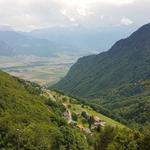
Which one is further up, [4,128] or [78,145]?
[4,128]

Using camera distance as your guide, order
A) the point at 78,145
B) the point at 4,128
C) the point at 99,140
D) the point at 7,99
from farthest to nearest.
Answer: the point at 7,99
the point at 78,145
the point at 99,140
the point at 4,128

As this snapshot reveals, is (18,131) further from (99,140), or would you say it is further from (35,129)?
(99,140)

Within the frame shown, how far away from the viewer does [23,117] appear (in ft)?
584

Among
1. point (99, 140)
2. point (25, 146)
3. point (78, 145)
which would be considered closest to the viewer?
point (25, 146)

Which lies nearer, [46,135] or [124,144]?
[124,144]

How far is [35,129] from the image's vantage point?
142375mm

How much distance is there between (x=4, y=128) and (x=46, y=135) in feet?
48.8

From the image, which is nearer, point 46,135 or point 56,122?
point 46,135

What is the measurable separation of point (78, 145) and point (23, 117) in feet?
91.3

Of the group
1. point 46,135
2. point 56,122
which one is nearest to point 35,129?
point 46,135

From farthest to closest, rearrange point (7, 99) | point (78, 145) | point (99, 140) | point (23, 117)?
point (7, 99), point (23, 117), point (78, 145), point (99, 140)

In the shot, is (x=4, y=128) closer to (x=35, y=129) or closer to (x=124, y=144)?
(x=35, y=129)

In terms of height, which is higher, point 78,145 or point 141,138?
point 141,138

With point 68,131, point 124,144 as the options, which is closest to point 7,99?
point 68,131
